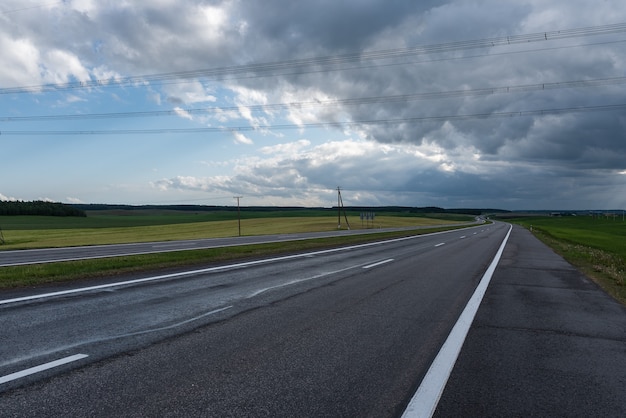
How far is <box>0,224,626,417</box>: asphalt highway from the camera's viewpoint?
13.8ft

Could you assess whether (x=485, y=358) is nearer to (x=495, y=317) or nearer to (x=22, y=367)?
(x=495, y=317)

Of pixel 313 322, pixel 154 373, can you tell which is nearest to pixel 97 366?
pixel 154 373

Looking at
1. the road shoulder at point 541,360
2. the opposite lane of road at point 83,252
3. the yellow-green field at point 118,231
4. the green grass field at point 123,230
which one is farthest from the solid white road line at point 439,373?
the yellow-green field at point 118,231

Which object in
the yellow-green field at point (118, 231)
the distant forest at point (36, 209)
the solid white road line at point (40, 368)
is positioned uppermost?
the distant forest at point (36, 209)

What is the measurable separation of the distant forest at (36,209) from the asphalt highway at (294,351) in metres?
116

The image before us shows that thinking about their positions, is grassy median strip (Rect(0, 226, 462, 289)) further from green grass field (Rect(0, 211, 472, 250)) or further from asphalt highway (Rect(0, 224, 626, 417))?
green grass field (Rect(0, 211, 472, 250))

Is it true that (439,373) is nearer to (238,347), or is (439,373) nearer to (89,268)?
(238,347)

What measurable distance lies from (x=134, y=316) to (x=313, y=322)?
3.00 metres

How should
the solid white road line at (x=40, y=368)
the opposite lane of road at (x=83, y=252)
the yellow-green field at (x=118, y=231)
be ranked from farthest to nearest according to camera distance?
the yellow-green field at (x=118, y=231) < the opposite lane of road at (x=83, y=252) < the solid white road line at (x=40, y=368)

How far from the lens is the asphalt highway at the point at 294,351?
420cm

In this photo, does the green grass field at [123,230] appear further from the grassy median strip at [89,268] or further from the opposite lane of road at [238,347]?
the opposite lane of road at [238,347]

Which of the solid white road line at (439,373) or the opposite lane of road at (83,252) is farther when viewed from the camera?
the opposite lane of road at (83,252)

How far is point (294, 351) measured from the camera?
5.73 metres

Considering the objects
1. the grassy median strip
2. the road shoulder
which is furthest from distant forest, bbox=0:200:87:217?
the road shoulder
